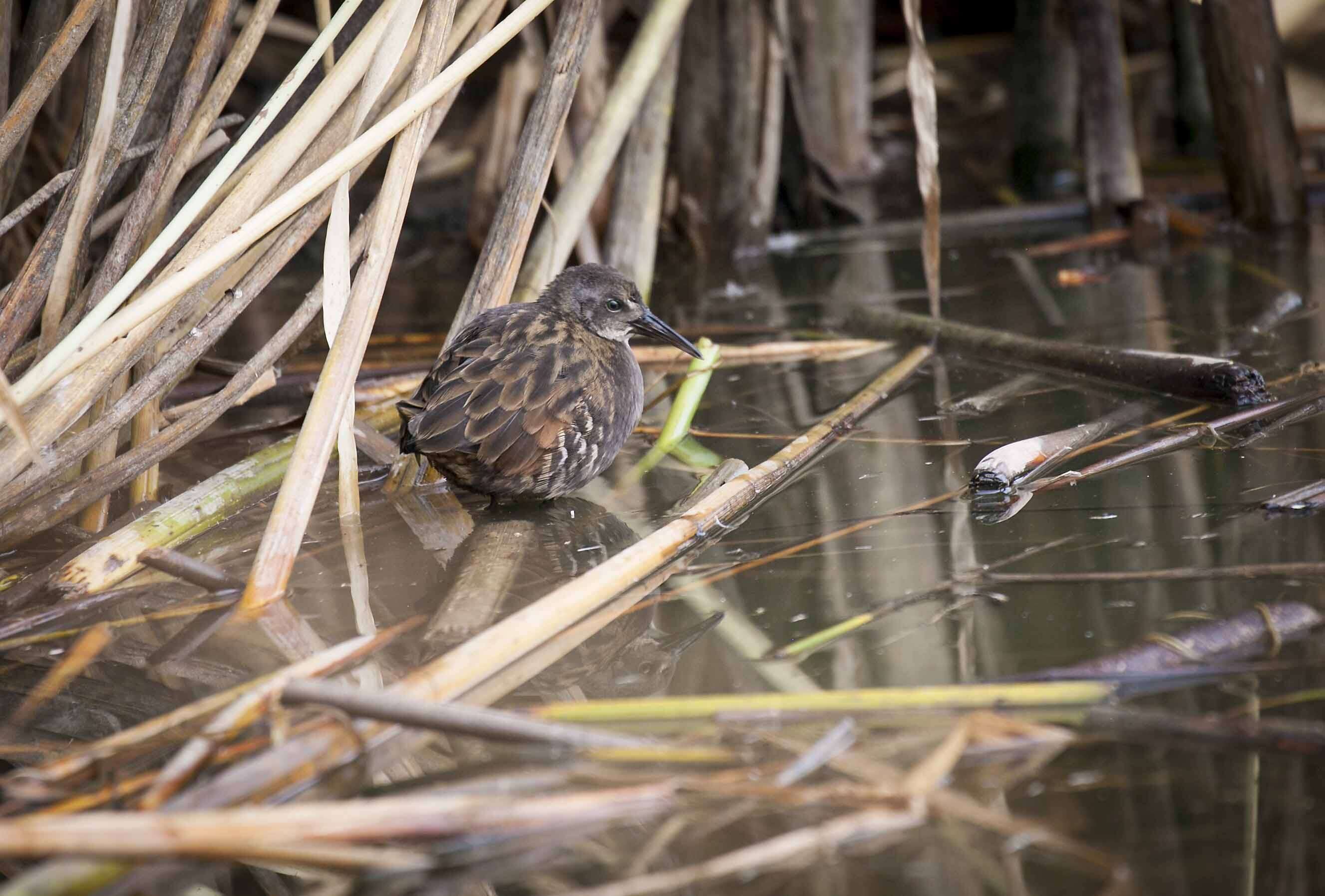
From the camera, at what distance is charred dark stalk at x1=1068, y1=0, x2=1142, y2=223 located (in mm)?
5504

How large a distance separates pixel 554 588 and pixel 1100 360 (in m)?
1.70

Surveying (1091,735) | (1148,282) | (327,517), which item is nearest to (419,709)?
(1091,735)

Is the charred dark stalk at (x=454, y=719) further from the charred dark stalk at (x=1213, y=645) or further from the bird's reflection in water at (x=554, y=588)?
the charred dark stalk at (x=1213, y=645)

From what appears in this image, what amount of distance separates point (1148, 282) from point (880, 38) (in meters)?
5.26

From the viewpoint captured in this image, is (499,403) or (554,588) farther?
(499,403)

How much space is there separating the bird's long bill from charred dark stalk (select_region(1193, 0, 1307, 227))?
2792 millimetres

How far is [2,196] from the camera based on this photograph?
9.73 feet

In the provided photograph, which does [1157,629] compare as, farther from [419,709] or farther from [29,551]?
[29,551]

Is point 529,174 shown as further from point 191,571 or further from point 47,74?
point 191,571

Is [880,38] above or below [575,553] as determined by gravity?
above

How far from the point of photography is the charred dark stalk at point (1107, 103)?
5.50m

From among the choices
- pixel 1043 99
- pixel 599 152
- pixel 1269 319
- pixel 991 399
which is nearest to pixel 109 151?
pixel 599 152

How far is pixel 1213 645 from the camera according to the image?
1802mm

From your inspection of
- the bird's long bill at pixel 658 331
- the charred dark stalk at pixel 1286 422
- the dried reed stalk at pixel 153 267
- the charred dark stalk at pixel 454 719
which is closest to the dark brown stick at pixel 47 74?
the dried reed stalk at pixel 153 267
